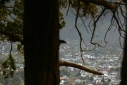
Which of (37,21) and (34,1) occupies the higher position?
(34,1)

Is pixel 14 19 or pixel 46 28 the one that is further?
pixel 14 19

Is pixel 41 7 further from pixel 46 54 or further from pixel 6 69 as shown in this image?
pixel 6 69

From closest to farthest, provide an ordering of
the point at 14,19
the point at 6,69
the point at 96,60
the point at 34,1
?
1. the point at 34,1
2. the point at 14,19
3. the point at 6,69
4. the point at 96,60

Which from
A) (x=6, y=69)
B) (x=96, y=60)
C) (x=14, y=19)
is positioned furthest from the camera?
(x=96, y=60)

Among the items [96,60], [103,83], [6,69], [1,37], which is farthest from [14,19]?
[96,60]

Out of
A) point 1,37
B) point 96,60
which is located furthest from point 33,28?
point 96,60

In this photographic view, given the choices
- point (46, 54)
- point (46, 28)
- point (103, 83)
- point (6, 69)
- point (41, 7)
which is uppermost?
point (41, 7)
